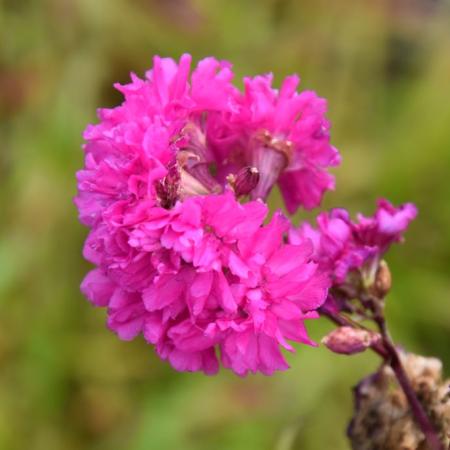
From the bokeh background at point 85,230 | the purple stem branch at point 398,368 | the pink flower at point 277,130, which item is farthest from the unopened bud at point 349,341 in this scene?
the bokeh background at point 85,230

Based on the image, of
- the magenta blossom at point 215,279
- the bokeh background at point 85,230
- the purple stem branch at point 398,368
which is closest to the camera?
the magenta blossom at point 215,279

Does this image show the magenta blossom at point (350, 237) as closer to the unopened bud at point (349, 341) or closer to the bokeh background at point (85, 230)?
the unopened bud at point (349, 341)

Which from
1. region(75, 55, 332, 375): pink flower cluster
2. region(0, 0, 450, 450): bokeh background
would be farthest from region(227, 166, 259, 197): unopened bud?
region(0, 0, 450, 450): bokeh background

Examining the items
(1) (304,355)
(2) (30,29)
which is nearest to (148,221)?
(1) (304,355)

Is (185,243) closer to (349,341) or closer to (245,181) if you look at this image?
(245,181)

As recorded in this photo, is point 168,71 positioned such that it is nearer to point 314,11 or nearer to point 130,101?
point 130,101

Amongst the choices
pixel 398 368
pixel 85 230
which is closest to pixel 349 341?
pixel 398 368
